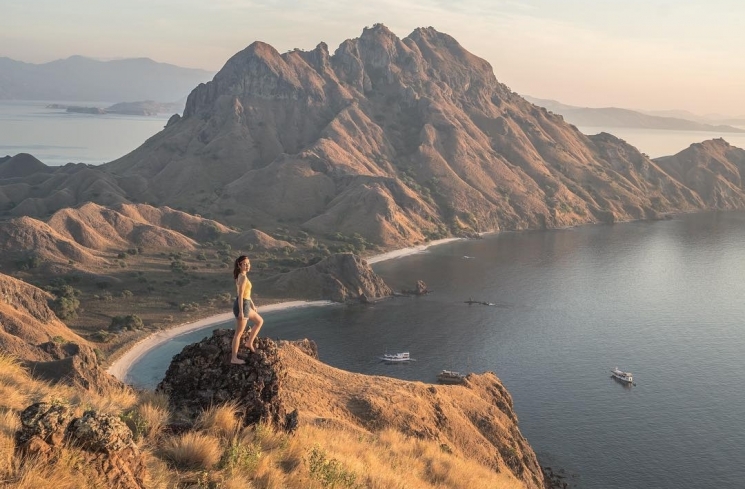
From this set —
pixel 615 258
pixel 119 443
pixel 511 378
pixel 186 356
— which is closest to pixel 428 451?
pixel 186 356

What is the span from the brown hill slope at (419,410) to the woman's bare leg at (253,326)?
2045cm

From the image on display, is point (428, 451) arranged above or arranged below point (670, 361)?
above

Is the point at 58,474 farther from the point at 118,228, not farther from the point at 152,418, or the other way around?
the point at 118,228

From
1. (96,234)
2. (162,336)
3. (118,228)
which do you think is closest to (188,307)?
(162,336)

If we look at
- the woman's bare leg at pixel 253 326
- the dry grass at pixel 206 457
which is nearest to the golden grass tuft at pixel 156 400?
the dry grass at pixel 206 457

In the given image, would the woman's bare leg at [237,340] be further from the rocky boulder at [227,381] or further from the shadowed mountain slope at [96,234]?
the shadowed mountain slope at [96,234]

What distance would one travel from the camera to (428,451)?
25.6 meters

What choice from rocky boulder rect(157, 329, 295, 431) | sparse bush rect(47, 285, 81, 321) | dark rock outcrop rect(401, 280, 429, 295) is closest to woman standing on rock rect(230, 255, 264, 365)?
rocky boulder rect(157, 329, 295, 431)

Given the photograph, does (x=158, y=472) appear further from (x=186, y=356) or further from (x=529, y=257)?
(x=529, y=257)

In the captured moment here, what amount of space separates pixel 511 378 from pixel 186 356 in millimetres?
71080

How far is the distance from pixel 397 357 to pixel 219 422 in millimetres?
75139

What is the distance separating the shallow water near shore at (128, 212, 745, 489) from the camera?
6212 centimetres

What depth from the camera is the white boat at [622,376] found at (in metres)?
80.6

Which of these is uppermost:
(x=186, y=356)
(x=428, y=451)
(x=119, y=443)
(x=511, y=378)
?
(x=119, y=443)
